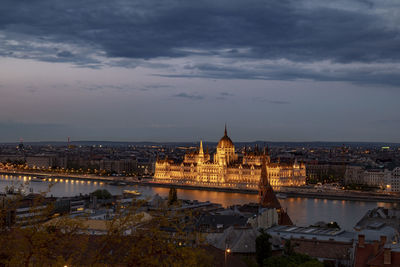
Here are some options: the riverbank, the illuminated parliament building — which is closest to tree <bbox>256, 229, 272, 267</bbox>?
the riverbank

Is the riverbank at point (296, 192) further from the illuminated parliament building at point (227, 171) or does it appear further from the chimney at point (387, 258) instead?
the chimney at point (387, 258)

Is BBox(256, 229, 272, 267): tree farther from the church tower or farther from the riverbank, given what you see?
the church tower

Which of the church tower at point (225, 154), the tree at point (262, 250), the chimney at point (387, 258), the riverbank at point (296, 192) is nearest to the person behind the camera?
the chimney at point (387, 258)

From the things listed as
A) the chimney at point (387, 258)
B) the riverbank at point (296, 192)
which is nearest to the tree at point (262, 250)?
the chimney at point (387, 258)

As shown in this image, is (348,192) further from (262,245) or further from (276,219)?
(262,245)

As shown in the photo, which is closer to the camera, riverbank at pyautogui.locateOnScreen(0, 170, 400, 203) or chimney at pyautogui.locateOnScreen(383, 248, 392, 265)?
chimney at pyautogui.locateOnScreen(383, 248, 392, 265)

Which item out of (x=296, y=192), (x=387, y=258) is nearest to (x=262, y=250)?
(x=387, y=258)

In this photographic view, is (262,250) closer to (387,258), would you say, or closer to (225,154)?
(387,258)

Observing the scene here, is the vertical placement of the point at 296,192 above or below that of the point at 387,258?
below
